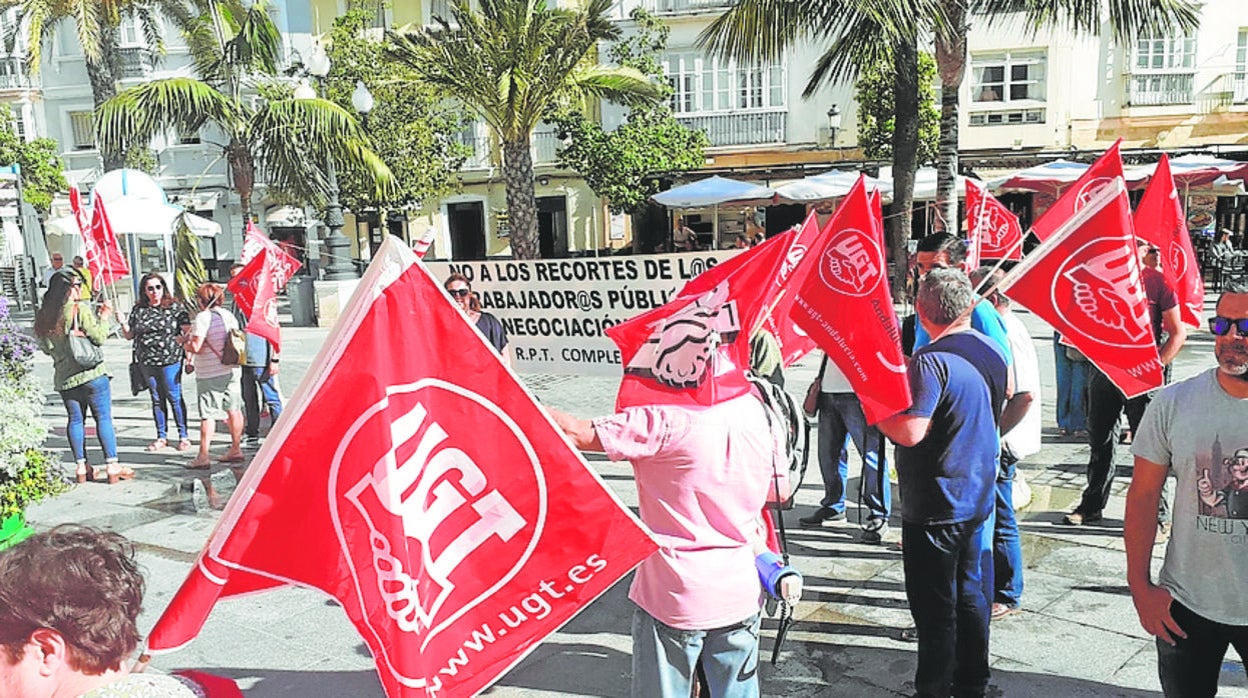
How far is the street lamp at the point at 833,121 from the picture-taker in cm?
2419

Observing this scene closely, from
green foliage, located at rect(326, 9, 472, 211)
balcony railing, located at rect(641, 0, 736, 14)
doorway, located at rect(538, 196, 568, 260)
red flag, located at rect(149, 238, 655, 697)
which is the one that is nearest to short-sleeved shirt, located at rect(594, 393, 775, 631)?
red flag, located at rect(149, 238, 655, 697)

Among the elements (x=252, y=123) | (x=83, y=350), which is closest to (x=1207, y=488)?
(x=83, y=350)

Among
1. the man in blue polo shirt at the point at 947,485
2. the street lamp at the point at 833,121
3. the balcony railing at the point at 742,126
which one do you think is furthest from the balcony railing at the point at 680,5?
the man in blue polo shirt at the point at 947,485

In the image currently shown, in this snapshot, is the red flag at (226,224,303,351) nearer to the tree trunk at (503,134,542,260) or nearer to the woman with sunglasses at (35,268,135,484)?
the woman with sunglasses at (35,268,135,484)

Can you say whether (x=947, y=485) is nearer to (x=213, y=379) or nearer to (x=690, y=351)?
(x=690, y=351)

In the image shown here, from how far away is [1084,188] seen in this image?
579 cm

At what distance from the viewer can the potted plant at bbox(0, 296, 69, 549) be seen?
4688 millimetres

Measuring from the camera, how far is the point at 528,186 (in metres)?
16.4

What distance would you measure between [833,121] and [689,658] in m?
22.9

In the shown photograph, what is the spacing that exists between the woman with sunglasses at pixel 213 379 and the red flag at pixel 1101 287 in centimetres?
625

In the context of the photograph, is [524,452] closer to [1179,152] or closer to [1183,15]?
[1183,15]

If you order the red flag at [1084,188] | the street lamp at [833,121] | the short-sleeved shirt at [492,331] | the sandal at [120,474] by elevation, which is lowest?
the sandal at [120,474]

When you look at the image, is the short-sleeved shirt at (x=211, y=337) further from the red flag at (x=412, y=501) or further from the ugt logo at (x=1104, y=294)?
the red flag at (x=412, y=501)

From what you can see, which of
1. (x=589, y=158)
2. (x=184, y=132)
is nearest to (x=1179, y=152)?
(x=589, y=158)
